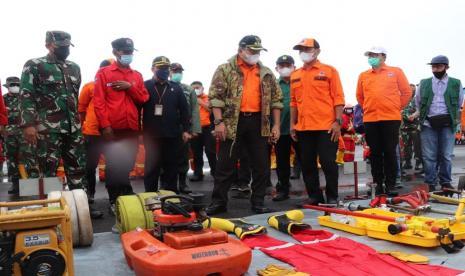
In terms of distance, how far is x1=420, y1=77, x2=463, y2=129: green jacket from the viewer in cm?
711

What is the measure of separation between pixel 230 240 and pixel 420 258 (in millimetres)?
1411

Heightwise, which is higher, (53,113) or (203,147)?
(53,113)

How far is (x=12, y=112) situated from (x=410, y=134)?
29.1 feet

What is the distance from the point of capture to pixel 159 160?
5.93m

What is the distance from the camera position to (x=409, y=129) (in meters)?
11.5

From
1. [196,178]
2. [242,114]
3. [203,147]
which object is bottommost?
[196,178]

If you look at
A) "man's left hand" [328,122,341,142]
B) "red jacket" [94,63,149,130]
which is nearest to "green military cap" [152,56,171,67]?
"red jacket" [94,63,149,130]

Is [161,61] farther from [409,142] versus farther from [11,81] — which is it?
[409,142]

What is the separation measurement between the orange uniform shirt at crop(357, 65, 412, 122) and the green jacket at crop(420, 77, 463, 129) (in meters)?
0.49

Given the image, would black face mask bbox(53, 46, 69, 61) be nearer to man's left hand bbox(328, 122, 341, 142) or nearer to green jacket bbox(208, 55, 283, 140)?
green jacket bbox(208, 55, 283, 140)

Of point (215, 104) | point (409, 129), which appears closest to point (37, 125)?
point (215, 104)

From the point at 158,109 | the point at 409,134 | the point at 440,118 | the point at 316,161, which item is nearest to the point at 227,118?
the point at 158,109

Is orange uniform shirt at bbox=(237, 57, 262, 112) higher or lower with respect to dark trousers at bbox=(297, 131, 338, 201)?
higher

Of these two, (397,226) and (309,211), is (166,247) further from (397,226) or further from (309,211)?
(309,211)
